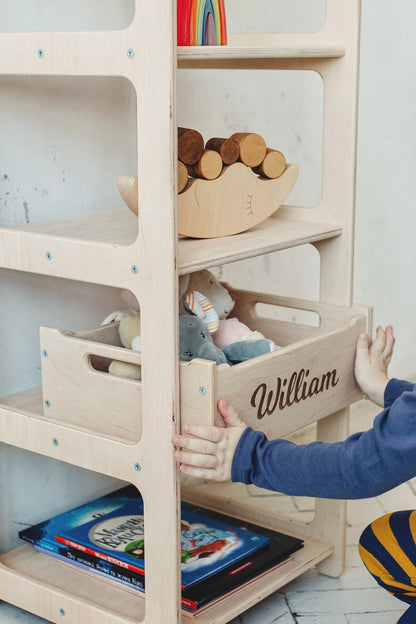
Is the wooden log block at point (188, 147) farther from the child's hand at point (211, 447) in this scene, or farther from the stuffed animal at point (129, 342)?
the child's hand at point (211, 447)

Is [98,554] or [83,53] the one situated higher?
[83,53]

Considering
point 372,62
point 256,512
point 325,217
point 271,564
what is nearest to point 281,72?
point 372,62

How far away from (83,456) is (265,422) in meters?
0.29

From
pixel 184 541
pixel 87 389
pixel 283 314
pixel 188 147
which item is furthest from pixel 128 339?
pixel 283 314

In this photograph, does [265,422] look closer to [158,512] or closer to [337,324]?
[158,512]

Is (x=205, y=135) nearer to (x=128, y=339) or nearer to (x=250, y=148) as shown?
(x=250, y=148)

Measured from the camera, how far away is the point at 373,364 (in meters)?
1.57

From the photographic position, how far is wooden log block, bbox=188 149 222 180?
4.54ft

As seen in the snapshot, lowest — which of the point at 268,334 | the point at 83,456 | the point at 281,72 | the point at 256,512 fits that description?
the point at 256,512

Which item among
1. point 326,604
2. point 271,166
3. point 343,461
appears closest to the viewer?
point 343,461

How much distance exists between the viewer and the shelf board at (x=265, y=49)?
1204mm

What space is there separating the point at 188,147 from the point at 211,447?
48 centimetres

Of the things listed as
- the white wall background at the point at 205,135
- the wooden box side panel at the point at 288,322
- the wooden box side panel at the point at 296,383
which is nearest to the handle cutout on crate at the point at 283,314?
the white wall background at the point at 205,135

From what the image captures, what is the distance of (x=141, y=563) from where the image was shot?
4.89 ft
